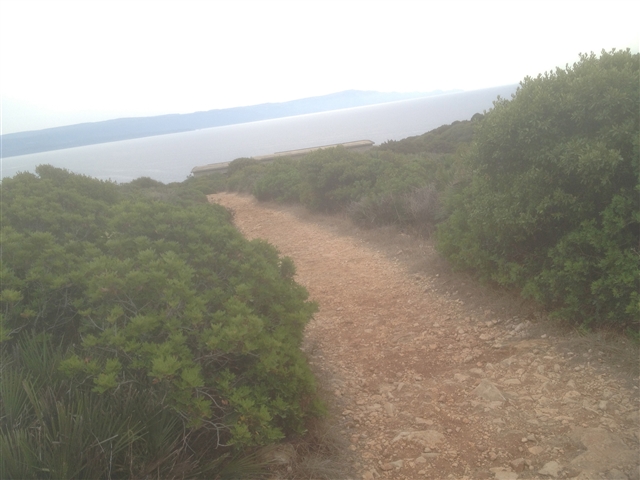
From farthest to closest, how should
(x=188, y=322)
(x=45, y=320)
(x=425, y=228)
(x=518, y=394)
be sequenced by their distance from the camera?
(x=425, y=228)
(x=518, y=394)
(x=45, y=320)
(x=188, y=322)

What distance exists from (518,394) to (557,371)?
471mm

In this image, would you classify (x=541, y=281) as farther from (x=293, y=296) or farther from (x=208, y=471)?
(x=208, y=471)

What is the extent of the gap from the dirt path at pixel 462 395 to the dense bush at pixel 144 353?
789 mm

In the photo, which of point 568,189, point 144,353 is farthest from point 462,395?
point 144,353

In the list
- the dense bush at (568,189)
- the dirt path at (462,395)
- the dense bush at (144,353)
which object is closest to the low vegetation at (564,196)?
the dense bush at (568,189)

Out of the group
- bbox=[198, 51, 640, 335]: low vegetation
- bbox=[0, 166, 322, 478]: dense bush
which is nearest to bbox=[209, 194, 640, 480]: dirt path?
bbox=[198, 51, 640, 335]: low vegetation

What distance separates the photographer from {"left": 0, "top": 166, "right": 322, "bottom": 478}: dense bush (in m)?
2.53

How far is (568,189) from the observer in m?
4.78

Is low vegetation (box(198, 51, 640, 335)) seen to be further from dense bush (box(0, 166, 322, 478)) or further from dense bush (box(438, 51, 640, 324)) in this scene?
dense bush (box(0, 166, 322, 478))

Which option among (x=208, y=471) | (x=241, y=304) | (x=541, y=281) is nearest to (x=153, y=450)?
(x=208, y=471)

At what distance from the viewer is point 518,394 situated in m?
3.88

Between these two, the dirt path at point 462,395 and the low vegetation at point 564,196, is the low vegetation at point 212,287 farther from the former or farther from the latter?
the dirt path at point 462,395

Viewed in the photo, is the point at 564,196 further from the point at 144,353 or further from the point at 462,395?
the point at 144,353

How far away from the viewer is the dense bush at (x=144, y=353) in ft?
8.29
